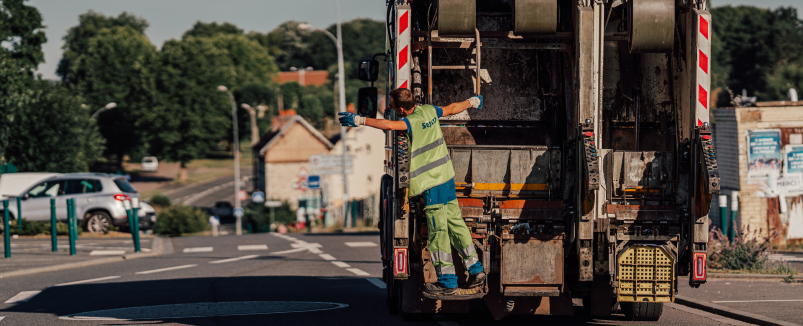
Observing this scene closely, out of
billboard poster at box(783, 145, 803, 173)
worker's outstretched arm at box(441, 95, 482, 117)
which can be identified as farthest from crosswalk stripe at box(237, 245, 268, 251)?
worker's outstretched arm at box(441, 95, 482, 117)

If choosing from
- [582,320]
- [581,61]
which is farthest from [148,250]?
[581,61]

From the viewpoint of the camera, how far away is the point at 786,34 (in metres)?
69.8

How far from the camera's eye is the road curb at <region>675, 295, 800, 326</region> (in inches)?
313

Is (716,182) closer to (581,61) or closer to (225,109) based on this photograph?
(581,61)

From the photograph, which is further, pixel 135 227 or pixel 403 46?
pixel 135 227

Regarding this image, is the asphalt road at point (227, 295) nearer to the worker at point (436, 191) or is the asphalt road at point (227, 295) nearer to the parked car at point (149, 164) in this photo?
the worker at point (436, 191)

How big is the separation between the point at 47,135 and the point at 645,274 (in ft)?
121

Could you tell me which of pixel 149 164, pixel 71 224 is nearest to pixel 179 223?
pixel 71 224

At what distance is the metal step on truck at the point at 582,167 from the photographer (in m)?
6.92

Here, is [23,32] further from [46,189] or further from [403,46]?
[403,46]

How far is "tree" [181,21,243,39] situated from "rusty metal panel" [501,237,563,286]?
386 ft

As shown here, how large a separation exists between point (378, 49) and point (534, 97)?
352ft

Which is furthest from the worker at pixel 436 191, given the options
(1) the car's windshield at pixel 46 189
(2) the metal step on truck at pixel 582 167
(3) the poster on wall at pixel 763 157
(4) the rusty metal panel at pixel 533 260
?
(1) the car's windshield at pixel 46 189

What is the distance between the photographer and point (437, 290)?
6.98 metres
